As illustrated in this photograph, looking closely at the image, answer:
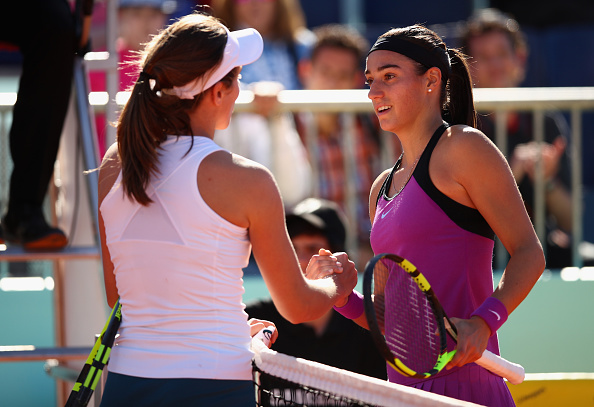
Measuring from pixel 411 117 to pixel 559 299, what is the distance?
2383 millimetres

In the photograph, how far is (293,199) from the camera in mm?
4422

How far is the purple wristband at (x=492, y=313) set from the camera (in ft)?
6.44

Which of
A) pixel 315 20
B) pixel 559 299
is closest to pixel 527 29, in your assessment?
pixel 315 20

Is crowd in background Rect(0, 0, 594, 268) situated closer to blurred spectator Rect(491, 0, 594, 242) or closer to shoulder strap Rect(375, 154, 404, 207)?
→ blurred spectator Rect(491, 0, 594, 242)

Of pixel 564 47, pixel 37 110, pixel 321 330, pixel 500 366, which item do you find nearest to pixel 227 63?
pixel 500 366

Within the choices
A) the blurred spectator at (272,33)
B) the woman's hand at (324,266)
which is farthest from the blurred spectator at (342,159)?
the woman's hand at (324,266)

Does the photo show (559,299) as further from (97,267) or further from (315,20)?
(315,20)

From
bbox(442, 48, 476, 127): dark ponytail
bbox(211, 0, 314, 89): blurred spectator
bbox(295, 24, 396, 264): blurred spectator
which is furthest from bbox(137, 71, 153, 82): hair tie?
bbox(211, 0, 314, 89): blurred spectator

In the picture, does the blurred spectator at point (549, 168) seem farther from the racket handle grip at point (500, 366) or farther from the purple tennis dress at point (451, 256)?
the racket handle grip at point (500, 366)

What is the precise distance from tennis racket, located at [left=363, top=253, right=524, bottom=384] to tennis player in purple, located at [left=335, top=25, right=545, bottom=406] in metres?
0.05

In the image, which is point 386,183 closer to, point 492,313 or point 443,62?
point 443,62

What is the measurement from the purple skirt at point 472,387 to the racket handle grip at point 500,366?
0.11 m

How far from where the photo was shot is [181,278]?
1.83 m

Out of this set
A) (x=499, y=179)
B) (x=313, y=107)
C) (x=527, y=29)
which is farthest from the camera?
(x=527, y=29)
